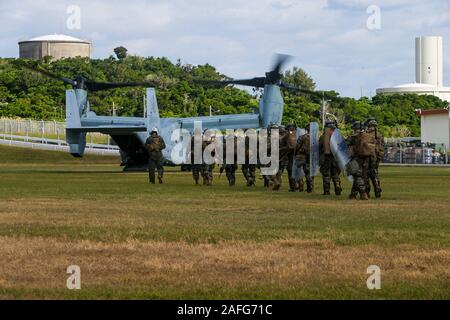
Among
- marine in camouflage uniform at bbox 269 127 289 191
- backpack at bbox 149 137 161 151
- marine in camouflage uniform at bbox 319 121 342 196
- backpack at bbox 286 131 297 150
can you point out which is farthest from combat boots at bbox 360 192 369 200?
backpack at bbox 149 137 161 151

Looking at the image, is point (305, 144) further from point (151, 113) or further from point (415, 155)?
point (415, 155)

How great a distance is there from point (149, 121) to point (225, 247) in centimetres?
4258

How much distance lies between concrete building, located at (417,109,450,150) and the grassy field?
82.9 meters

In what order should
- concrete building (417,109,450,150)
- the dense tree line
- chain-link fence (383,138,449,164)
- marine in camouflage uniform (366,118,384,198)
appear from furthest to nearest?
the dense tree line, concrete building (417,109,450,150), chain-link fence (383,138,449,164), marine in camouflage uniform (366,118,384,198)

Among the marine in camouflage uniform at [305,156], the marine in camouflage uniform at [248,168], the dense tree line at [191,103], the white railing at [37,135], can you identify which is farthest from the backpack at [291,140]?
the dense tree line at [191,103]

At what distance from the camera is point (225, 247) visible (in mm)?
17844

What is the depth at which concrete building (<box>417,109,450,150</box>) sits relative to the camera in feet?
369

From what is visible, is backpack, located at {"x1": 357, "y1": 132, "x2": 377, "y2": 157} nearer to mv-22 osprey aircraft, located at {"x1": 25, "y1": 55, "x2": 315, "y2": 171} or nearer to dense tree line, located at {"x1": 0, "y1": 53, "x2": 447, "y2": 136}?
mv-22 osprey aircraft, located at {"x1": 25, "y1": 55, "x2": 315, "y2": 171}

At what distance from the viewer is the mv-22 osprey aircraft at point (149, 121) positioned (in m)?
59.1

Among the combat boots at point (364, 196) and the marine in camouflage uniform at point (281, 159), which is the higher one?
the marine in camouflage uniform at point (281, 159)

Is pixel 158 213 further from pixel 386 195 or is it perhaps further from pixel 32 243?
pixel 386 195

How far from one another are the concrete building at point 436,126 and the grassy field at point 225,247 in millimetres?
82946

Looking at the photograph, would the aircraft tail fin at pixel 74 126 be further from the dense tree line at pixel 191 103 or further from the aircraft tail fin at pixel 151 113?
the dense tree line at pixel 191 103

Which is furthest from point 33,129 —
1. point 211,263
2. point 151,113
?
point 211,263
